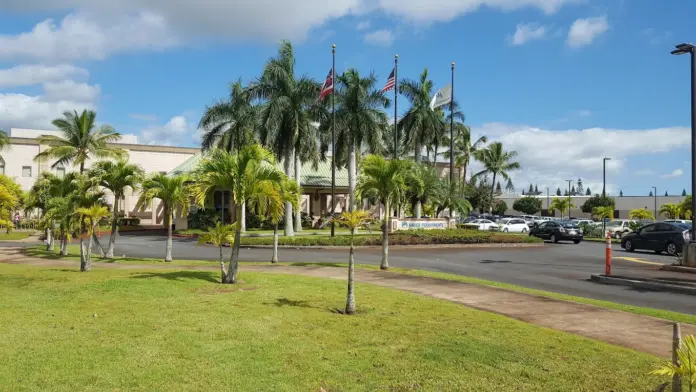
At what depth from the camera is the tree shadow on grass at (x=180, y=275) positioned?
13312 mm

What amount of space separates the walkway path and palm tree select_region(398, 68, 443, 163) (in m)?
26.4

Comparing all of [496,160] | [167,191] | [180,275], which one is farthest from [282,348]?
[496,160]

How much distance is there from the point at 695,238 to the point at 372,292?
11.8 meters

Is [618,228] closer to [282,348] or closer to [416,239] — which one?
[416,239]

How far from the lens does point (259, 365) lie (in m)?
6.19

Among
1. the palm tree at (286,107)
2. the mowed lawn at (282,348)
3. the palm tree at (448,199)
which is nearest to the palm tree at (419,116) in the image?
the palm tree at (448,199)

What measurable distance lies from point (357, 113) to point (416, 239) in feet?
34.9

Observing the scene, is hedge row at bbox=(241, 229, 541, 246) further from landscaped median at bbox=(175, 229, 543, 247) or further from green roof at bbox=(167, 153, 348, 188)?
green roof at bbox=(167, 153, 348, 188)

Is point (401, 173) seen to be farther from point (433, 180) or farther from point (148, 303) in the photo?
point (433, 180)

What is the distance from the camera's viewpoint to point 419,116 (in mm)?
40750

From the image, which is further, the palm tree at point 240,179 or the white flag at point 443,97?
the white flag at point 443,97

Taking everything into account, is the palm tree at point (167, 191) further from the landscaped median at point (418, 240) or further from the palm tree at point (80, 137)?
the palm tree at point (80, 137)

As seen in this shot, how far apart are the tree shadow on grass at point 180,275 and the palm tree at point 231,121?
21.8 meters

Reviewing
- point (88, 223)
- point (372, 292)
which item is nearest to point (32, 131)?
point (88, 223)
